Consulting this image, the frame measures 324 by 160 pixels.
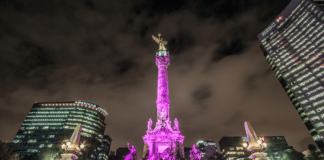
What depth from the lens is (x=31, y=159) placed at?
1374 inches

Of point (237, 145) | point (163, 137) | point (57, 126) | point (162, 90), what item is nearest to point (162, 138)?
point (163, 137)

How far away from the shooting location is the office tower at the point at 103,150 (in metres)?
90.6

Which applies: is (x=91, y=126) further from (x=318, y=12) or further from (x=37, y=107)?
(x=318, y=12)

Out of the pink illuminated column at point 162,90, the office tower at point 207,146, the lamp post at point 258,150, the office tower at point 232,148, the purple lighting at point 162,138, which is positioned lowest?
the lamp post at point 258,150

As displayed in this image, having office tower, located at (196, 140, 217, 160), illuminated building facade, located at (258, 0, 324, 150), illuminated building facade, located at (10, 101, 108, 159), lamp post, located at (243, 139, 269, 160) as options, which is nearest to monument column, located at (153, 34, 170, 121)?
lamp post, located at (243, 139, 269, 160)

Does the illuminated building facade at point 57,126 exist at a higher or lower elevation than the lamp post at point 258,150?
higher

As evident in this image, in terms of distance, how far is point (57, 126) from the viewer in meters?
86.2

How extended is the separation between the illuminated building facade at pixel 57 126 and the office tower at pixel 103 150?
362 cm

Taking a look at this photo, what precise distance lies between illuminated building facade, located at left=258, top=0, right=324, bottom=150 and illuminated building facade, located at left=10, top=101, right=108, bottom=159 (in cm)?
9066

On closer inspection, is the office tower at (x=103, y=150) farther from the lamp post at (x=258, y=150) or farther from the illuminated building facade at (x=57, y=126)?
the lamp post at (x=258, y=150)

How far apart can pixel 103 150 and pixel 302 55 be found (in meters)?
108

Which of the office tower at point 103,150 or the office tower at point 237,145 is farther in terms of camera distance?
the office tower at point 237,145

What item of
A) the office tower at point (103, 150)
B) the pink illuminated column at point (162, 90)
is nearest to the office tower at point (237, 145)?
the office tower at point (103, 150)

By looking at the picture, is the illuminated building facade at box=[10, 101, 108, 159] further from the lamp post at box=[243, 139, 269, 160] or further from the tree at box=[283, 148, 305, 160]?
the lamp post at box=[243, 139, 269, 160]
